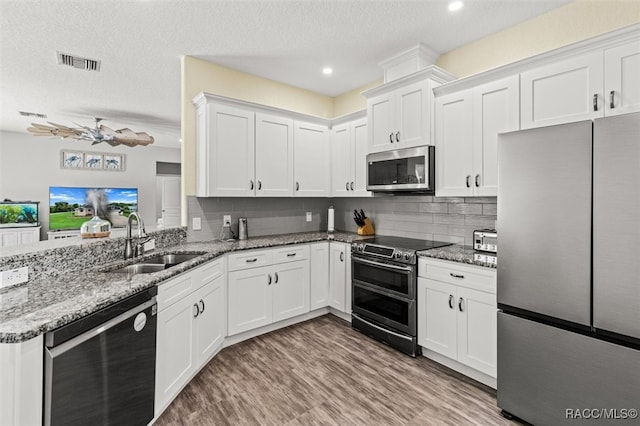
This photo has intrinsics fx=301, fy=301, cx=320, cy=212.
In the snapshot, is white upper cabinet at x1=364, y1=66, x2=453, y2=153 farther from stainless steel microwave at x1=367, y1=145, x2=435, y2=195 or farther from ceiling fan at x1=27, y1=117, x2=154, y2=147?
ceiling fan at x1=27, y1=117, x2=154, y2=147

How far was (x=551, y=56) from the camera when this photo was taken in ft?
7.02

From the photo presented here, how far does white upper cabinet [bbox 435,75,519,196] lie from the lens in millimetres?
2404

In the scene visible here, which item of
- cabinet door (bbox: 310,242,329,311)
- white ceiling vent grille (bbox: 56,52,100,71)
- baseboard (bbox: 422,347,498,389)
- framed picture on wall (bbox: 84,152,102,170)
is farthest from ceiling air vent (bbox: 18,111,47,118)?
baseboard (bbox: 422,347,498,389)

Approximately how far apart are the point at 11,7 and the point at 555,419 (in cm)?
463

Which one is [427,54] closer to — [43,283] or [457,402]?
[457,402]

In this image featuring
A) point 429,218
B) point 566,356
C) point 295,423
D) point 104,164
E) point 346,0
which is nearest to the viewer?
point 566,356

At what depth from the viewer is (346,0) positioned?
2279 millimetres

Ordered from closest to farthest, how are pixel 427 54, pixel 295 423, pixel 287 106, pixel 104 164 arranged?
pixel 295 423
pixel 427 54
pixel 287 106
pixel 104 164

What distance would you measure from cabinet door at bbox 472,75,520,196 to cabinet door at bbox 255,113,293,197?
2003mm

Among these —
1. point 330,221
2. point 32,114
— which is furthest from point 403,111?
point 32,114

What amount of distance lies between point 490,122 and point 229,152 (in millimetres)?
2454

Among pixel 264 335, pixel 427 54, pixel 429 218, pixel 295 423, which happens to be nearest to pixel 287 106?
pixel 427 54

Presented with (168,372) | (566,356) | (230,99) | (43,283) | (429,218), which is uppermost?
(230,99)

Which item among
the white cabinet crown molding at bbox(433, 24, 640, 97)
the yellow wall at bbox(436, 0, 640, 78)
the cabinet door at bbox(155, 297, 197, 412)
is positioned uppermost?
Answer: the yellow wall at bbox(436, 0, 640, 78)
